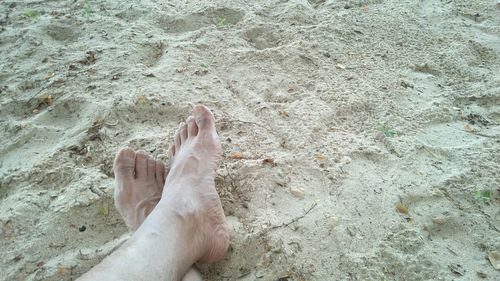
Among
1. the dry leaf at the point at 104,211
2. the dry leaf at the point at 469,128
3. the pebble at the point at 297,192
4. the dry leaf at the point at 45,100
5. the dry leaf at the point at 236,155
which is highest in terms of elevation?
the dry leaf at the point at 469,128

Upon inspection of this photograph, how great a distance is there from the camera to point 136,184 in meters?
1.56

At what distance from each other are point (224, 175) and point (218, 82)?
24.8 inches

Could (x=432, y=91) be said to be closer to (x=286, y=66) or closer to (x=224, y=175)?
(x=286, y=66)

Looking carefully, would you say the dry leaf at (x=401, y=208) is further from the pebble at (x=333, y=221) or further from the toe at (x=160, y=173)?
the toe at (x=160, y=173)

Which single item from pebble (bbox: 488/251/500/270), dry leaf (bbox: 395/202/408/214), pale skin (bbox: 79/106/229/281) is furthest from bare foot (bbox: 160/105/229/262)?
pebble (bbox: 488/251/500/270)

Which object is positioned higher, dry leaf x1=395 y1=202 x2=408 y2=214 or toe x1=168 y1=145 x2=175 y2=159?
dry leaf x1=395 y1=202 x2=408 y2=214

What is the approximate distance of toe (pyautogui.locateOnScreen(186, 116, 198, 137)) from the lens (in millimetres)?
1673

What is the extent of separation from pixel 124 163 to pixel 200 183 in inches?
13.2

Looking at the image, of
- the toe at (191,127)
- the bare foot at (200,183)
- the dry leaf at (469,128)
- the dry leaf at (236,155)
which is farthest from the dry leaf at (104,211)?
the dry leaf at (469,128)

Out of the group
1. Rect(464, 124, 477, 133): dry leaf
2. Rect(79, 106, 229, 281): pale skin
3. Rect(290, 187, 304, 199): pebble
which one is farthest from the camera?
Rect(464, 124, 477, 133): dry leaf

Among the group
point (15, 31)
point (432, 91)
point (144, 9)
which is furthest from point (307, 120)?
point (15, 31)

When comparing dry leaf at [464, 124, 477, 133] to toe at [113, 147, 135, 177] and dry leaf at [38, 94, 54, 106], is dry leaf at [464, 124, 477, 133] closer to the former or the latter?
toe at [113, 147, 135, 177]

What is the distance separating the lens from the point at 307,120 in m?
1.83

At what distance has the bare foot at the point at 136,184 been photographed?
1460mm
